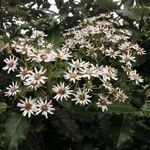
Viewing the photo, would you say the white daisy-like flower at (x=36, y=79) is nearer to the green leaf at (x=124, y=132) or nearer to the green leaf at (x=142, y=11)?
the green leaf at (x=124, y=132)

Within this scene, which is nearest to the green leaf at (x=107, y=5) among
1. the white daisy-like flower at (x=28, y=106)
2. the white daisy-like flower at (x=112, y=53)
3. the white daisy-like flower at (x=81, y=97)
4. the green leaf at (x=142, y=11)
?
the green leaf at (x=142, y=11)

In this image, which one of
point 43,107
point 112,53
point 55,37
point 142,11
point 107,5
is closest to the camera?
point 43,107

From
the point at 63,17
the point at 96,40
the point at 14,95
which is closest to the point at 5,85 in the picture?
the point at 14,95

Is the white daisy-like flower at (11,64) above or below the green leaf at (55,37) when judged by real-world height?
below

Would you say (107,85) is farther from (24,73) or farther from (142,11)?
(142,11)

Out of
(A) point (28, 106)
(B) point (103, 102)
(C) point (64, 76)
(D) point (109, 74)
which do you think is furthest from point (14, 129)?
(D) point (109, 74)

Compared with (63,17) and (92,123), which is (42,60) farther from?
(63,17)
